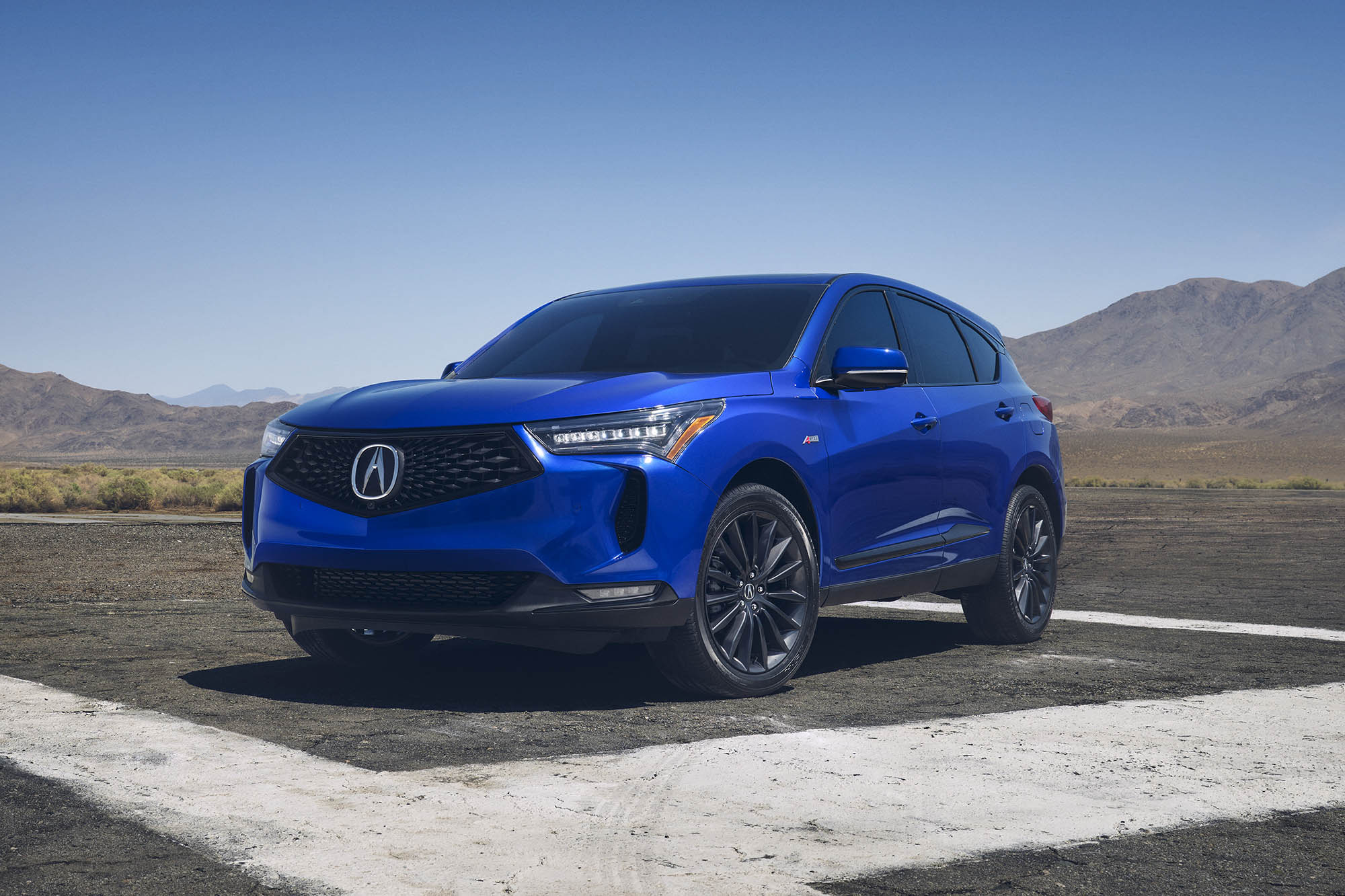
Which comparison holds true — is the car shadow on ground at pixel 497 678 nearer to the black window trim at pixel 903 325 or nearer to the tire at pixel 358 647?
Answer: the tire at pixel 358 647

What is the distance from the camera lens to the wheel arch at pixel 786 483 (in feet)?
19.6

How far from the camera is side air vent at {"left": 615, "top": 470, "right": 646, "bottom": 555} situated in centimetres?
539

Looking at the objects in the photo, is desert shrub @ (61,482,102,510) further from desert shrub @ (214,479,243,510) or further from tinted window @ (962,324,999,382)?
tinted window @ (962,324,999,382)

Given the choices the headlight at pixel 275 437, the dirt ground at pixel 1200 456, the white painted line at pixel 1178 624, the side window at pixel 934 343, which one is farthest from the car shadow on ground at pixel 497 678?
the dirt ground at pixel 1200 456

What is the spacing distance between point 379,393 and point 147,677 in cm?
172

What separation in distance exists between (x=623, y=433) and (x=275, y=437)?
165 cm

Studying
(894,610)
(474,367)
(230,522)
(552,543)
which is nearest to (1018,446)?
(894,610)

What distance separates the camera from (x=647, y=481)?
5.38 metres

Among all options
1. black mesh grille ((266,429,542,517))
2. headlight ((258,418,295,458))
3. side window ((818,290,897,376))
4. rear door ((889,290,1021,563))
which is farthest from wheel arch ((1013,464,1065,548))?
headlight ((258,418,295,458))

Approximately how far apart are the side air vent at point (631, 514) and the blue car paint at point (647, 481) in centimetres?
3

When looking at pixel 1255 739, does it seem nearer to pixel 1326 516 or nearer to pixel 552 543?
pixel 552 543

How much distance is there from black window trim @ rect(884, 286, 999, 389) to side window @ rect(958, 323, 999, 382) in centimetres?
2

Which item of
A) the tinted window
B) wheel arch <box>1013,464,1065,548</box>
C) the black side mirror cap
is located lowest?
wheel arch <box>1013,464,1065,548</box>

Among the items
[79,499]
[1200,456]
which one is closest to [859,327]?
[79,499]
